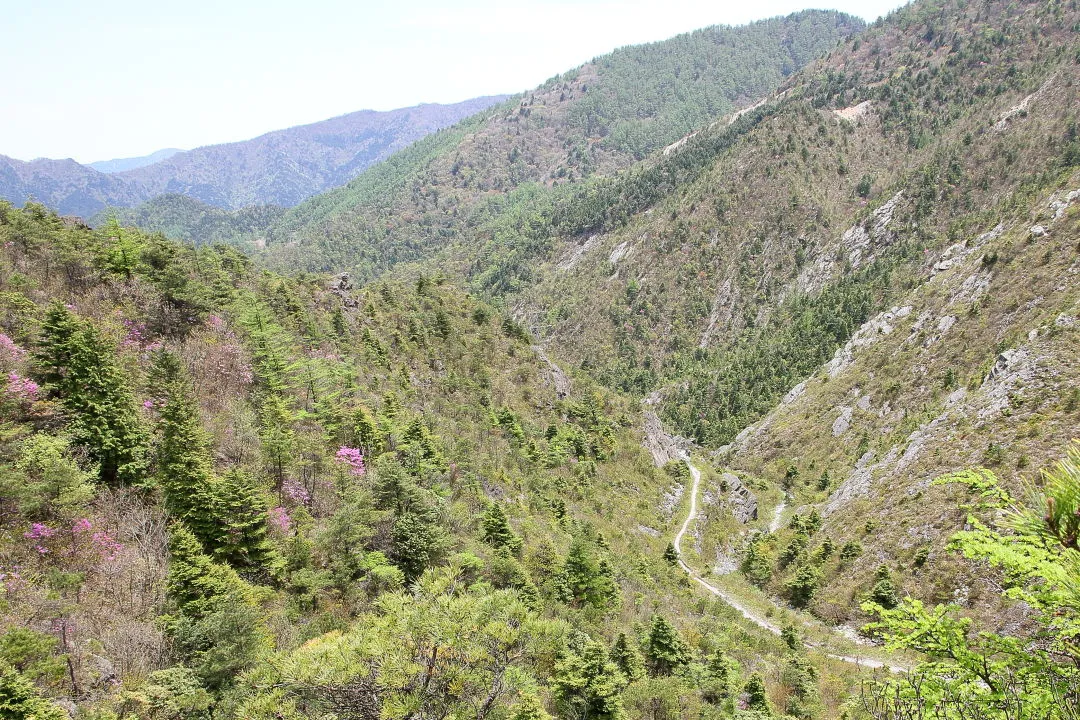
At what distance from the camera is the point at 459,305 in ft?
198

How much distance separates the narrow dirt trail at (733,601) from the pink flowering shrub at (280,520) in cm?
2053

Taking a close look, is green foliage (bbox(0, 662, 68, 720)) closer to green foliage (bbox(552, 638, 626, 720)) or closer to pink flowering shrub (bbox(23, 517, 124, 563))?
pink flowering shrub (bbox(23, 517, 124, 563))

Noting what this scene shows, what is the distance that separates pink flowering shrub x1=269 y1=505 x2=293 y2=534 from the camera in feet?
65.0

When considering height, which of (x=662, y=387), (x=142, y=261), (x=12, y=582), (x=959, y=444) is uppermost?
(x=142, y=261)

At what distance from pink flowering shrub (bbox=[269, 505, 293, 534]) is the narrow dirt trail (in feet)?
67.3

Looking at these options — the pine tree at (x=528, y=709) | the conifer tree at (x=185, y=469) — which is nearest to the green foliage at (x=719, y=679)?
the pine tree at (x=528, y=709)

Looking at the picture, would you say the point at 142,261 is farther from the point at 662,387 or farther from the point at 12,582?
the point at 662,387

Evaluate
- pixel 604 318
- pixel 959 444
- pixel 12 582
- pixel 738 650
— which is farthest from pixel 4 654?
pixel 604 318

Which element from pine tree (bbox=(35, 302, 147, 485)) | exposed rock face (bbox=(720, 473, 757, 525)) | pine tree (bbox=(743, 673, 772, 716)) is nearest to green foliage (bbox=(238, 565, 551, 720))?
pine tree (bbox=(35, 302, 147, 485))

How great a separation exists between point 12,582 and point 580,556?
2012 cm

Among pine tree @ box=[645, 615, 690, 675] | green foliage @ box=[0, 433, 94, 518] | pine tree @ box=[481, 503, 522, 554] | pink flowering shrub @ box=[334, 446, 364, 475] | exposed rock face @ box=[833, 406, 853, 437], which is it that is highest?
green foliage @ box=[0, 433, 94, 518]

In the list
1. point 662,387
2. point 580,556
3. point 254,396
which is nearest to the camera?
point 580,556

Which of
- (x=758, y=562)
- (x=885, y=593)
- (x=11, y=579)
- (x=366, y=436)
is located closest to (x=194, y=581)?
(x=11, y=579)

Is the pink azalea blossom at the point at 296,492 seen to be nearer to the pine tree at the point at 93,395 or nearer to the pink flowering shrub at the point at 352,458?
the pink flowering shrub at the point at 352,458
